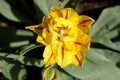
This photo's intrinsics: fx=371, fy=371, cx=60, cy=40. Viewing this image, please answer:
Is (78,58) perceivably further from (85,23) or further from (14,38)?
(14,38)

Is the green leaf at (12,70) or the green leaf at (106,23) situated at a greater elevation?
the green leaf at (106,23)

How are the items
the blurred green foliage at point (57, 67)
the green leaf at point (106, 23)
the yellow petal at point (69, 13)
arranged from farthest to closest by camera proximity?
the green leaf at point (106, 23) → the blurred green foliage at point (57, 67) → the yellow petal at point (69, 13)

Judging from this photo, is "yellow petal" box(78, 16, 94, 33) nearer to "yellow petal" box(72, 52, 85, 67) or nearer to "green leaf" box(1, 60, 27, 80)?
"yellow petal" box(72, 52, 85, 67)

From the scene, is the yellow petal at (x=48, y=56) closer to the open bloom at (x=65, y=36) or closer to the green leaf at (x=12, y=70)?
the open bloom at (x=65, y=36)

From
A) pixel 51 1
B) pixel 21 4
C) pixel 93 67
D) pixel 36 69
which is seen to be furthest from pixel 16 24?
pixel 93 67

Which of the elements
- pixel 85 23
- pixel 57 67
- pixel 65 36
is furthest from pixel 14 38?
pixel 85 23

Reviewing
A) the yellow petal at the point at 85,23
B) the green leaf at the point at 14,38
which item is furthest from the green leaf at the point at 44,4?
the yellow petal at the point at 85,23
